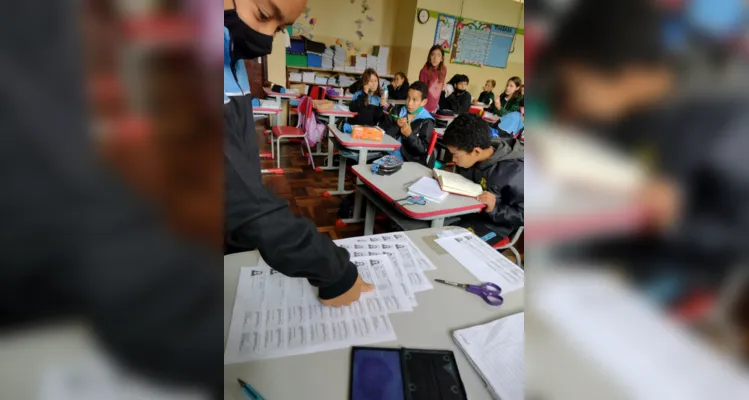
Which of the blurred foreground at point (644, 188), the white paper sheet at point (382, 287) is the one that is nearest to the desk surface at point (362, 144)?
the white paper sheet at point (382, 287)

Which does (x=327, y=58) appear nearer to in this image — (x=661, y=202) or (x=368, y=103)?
(x=368, y=103)

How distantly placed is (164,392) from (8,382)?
0.19ft

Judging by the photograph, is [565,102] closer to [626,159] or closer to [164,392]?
[626,159]

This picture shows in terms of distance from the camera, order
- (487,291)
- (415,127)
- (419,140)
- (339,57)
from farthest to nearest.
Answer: (339,57) < (415,127) < (419,140) < (487,291)

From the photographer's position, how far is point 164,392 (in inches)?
6.4

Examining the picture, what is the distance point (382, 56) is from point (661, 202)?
5.92m

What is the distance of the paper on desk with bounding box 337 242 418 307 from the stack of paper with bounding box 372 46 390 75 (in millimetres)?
5199

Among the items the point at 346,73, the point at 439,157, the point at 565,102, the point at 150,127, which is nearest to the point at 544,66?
the point at 565,102

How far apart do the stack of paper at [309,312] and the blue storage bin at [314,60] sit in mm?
4814

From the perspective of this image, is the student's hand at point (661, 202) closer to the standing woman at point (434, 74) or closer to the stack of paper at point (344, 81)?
the standing woman at point (434, 74)

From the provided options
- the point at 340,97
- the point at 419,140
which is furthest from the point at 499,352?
the point at 340,97

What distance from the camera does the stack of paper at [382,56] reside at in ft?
18.1

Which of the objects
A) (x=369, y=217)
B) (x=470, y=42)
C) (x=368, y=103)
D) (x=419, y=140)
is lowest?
(x=369, y=217)

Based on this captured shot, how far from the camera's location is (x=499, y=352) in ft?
1.90
